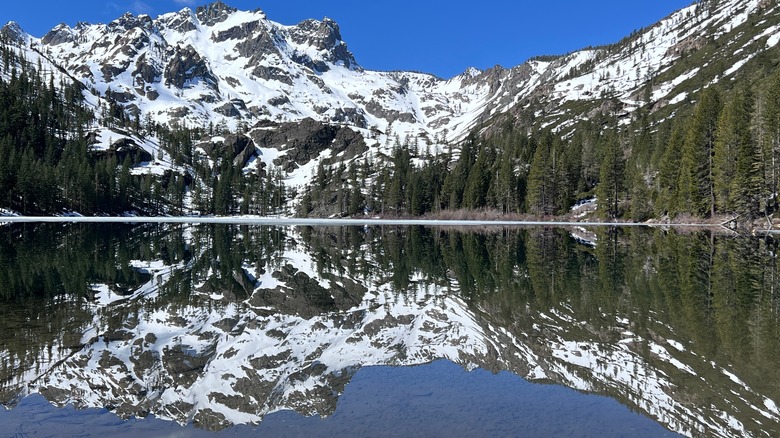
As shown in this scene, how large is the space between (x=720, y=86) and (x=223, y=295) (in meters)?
183

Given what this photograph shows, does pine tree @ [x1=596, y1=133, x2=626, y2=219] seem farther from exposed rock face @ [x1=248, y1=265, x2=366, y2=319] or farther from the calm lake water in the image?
exposed rock face @ [x1=248, y1=265, x2=366, y2=319]

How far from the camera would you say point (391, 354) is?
37.6 ft

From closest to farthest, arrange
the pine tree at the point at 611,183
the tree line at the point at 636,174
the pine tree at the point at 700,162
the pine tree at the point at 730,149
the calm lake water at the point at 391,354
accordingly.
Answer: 1. the calm lake water at the point at 391,354
2. the tree line at the point at 636,174
3. the pine tree at the point at 730,149
4. the pine tree at the point at 700,162
5. the pine tree at the point at 611,183

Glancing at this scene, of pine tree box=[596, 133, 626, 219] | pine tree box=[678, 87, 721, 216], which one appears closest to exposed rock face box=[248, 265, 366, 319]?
pine tree box=[678, 87, 721, 216]

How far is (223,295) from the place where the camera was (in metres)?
18.0

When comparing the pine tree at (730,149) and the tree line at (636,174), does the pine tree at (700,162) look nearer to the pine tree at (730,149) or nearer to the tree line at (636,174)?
the tree line at (636,174)

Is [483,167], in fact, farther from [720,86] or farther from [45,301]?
[45,301]

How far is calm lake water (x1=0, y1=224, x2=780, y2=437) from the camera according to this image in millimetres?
7676

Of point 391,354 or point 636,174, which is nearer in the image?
point 391,354

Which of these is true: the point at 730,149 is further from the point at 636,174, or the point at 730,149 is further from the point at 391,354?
the point at 391,354

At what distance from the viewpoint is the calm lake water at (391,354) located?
7.68m

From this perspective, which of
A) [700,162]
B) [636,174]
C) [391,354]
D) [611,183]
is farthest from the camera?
[611,183]

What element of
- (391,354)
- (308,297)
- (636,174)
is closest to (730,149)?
(636,174)

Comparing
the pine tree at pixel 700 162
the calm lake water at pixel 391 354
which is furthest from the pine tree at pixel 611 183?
the calm lake water at pixel 391 354
